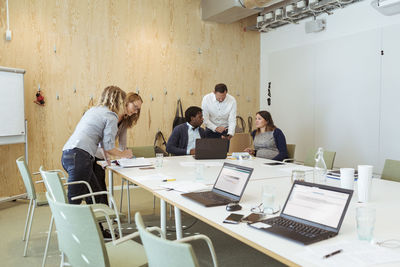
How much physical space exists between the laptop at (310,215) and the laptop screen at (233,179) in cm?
39

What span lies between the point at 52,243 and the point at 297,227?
2.64 meters

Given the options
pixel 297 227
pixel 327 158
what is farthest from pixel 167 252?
pixel 327 158

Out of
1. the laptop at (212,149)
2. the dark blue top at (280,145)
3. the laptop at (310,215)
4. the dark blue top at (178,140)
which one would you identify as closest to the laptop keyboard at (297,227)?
the laptop at (310,215)

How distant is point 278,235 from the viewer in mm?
1508

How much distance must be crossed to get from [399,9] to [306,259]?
423 centimetres

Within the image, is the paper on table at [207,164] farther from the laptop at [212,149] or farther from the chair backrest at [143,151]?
the chair backrest at [143,151]

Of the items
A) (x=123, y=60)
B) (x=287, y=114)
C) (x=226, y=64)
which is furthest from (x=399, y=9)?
(x=123, y=60)

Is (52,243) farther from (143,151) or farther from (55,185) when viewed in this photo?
(143,151)

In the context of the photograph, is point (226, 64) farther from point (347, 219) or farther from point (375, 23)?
point (347, 219)

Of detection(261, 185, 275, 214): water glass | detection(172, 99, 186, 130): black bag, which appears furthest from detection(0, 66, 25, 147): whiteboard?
detection(261, 185, 275, 214): water glass

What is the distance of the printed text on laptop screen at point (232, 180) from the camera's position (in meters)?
2.14

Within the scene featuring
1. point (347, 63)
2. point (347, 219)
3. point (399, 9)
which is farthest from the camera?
point (347, 63)

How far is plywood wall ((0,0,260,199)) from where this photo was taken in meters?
5.07

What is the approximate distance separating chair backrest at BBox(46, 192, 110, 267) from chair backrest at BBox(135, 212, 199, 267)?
1.14ft
